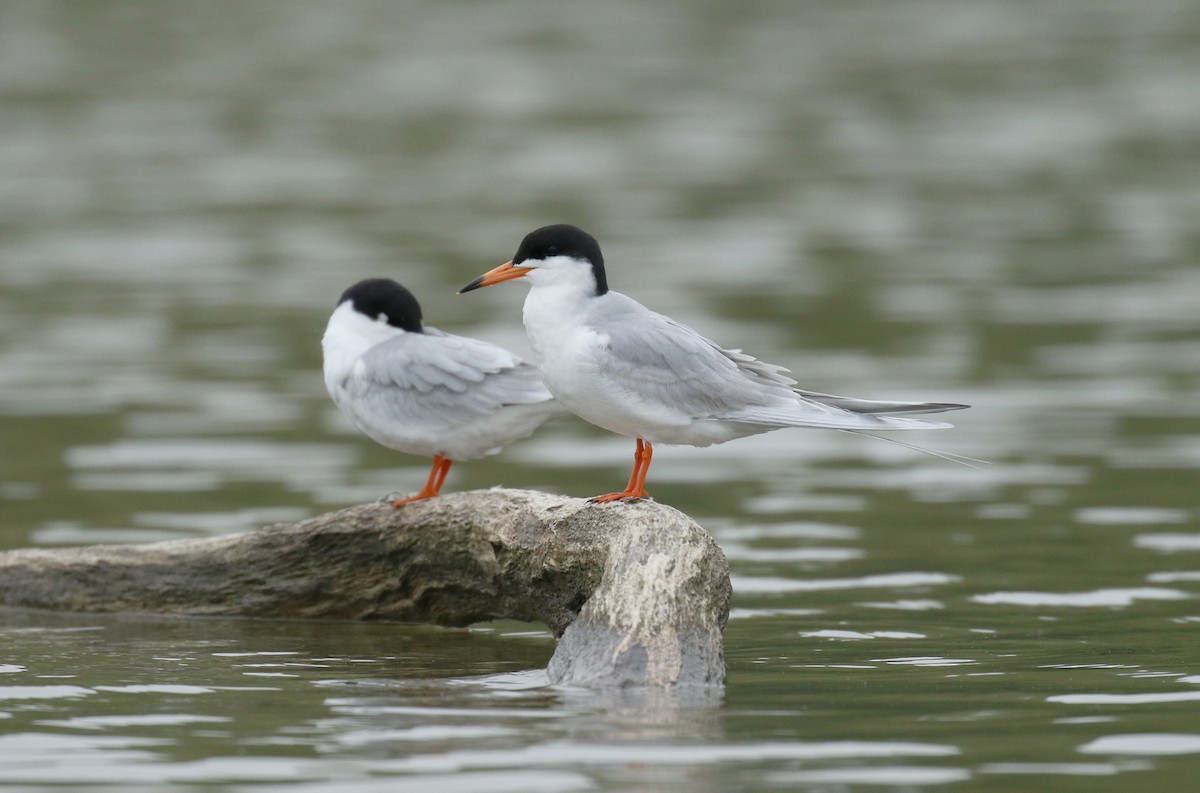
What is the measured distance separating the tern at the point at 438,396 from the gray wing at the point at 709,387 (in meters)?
1.00

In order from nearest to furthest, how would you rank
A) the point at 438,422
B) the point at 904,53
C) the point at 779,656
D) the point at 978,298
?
the point at 779,656
the point at 438,422
the point at 978,298
the point at 904,53

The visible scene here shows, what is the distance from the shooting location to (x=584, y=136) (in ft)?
91.6

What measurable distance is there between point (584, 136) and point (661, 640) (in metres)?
21.5

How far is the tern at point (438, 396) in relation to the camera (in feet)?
27.1

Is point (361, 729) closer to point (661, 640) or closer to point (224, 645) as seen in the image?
point (661, 640)

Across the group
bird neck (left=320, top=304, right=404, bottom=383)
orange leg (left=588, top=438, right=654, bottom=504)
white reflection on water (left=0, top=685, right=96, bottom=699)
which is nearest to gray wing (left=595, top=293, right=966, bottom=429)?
orange leg (left=588, top=438, right=654, bottom=504)

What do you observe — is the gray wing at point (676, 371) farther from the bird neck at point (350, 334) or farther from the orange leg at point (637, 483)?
the bird neck at point (350, 334)

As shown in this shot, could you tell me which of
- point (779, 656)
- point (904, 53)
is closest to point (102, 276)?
point (779, 656)

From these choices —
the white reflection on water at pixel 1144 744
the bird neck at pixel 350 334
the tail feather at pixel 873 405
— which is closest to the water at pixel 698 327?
the white reflection on water at pixel 1144 744

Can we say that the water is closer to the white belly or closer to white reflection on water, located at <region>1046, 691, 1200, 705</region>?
white reflection on water, located at <region>1046, 691, 1200, 705</region>

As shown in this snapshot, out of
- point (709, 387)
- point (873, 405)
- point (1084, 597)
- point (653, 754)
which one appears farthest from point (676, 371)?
point (1084, 597)

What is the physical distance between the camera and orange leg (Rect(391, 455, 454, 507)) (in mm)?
8281

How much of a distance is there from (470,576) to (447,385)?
827 mm

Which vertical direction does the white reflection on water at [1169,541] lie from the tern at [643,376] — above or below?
below
